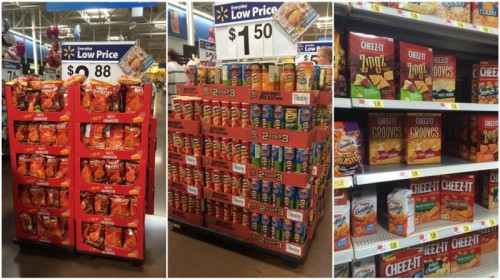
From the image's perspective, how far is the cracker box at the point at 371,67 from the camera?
5.48 feet

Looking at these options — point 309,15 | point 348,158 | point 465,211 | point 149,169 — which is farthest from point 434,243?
point 149,169

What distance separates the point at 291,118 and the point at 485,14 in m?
1.28

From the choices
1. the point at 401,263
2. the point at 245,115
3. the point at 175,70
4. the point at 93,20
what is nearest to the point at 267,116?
the point at 245,115

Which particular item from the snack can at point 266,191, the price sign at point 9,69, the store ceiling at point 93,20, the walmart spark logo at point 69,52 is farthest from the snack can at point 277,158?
the store ceiling at point 93,20

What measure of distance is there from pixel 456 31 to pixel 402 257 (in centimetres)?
136

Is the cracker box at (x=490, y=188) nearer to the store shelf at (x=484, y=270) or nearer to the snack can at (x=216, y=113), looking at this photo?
the store shelf at (x=484, y=270)

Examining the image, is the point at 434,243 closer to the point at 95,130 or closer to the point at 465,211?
the point at 465,211

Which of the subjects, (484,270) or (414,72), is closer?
(414,72)

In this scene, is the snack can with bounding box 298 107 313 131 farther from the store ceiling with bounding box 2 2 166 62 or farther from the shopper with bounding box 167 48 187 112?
the store ceiling with bounding box 2 2 166 62

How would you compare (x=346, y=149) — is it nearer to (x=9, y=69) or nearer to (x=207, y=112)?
(x=207, y=112)

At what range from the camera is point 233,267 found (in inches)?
101

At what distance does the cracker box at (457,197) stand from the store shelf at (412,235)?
5cm

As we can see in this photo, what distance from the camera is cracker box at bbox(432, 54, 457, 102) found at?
2018mm

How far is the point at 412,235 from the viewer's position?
190 cm
